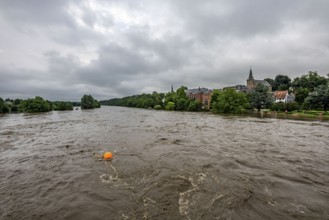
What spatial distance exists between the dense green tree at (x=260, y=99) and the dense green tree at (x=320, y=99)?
42.3 ft

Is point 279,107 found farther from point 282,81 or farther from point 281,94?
point 282,81

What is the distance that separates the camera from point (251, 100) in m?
75.1

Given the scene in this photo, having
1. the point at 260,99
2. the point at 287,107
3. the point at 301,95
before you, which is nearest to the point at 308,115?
the point at 287,107

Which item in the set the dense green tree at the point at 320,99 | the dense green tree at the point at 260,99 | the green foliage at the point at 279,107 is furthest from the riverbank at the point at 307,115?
the dense green tree at the point at 260,99

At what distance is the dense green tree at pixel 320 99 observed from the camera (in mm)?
59450

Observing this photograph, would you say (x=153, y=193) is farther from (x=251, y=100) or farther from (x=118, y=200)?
(x=251, y=100)

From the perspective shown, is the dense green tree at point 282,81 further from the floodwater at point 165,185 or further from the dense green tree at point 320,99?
the floodwater at point 165,185

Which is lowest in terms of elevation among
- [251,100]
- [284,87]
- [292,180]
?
[292,180]

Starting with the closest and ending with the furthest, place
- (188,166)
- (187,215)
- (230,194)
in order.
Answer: (187,215), (230,194), (188,166)

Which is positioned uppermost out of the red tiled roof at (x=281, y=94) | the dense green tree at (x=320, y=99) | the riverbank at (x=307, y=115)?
the red tiled roof at (x=281, y=94)

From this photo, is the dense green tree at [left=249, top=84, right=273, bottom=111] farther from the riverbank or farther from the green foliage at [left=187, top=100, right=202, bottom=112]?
the green foliage at [left=187, top=100, right=202, bottom=112]

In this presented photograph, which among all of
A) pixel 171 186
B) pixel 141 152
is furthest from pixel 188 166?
pixel 141 152

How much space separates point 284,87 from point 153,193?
153323mm

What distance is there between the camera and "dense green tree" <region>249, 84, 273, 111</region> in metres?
72.8
